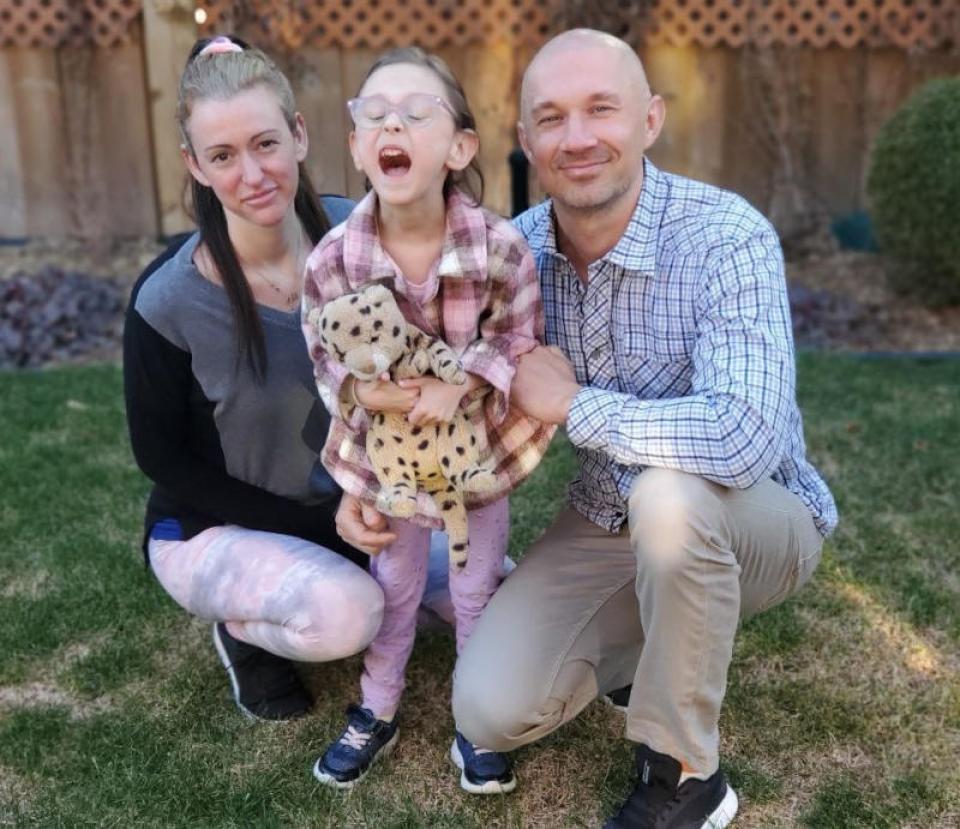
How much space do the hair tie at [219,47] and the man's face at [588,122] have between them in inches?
26.9

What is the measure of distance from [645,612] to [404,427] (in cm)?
59

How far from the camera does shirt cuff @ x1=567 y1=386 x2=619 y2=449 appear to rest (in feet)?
7.05

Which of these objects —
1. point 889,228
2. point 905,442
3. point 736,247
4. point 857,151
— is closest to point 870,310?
point 889,228

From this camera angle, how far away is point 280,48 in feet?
23.0

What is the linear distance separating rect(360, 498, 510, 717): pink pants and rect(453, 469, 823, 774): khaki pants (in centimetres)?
7

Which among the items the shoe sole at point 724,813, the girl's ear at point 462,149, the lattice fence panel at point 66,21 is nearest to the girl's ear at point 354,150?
the girl's ear at point 462,149

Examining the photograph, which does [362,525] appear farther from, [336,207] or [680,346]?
[336,207]

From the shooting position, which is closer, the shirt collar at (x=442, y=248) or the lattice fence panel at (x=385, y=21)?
the shirt collar at (x=442, y=248)

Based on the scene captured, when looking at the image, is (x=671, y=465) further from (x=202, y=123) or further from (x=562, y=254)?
(x=202, y=123)

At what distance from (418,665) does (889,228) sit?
441cm

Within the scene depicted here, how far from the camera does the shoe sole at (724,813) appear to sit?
2.21 metres

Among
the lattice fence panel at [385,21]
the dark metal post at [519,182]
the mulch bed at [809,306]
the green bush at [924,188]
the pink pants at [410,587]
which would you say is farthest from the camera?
the lattice fence panel at [385,21]

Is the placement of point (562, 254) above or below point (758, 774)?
above

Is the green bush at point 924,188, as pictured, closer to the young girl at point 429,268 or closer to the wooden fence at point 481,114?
the wooden fence at point 481,114
